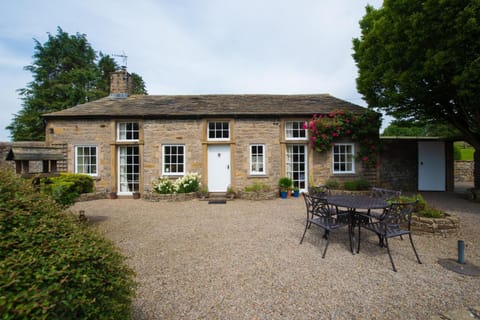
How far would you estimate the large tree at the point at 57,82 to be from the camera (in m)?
20.5

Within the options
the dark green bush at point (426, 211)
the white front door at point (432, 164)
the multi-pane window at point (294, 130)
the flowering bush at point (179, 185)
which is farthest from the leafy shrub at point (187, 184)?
the white front door at point (432, 164)

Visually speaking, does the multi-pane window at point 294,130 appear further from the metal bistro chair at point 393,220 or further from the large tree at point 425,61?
the metal bistro chair at point 393,220

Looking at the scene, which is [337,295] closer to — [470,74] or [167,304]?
[167,304]

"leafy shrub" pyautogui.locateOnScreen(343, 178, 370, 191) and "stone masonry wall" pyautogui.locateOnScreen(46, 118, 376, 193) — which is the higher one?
"stone masonry wall" pyautogui.locateOnScreen(46, 118, 376, 193)

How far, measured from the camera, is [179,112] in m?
9.73

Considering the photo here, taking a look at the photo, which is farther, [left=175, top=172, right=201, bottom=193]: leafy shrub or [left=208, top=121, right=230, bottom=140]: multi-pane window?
[left=208, top=121, right=230, bottom=140]: multi-pane window

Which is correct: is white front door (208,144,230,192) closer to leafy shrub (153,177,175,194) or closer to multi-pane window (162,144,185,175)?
multi-pane window (162,144,185,175)

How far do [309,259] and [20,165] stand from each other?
6869mm

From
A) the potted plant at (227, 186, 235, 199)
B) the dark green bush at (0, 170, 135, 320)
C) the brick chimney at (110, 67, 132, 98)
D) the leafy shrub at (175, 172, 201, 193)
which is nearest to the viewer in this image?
the dark green bush at (0, 170, 135, 320)

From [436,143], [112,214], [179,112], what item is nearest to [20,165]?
[112,214]

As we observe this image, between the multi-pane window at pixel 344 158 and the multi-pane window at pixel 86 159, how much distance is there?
38.5 feet

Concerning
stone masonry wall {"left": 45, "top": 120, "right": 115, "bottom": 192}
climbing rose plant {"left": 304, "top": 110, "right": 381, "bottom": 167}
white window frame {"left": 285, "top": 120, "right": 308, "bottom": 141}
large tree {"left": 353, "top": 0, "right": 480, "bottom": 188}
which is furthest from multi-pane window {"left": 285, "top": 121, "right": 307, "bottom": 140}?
stone masonry wall {"left": 45, "top": 120, "right": 115, "bottom": 192}

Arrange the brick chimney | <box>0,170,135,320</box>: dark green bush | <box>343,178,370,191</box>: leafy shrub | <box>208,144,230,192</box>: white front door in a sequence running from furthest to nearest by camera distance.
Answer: the brick chimney
<box>208,144,230,192</box>: white front door
<box>343,178,370,191</box>: leafy shrub
<box>0,170,135,320</box>: dark green bush

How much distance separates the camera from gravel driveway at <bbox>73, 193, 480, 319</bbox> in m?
2.51
